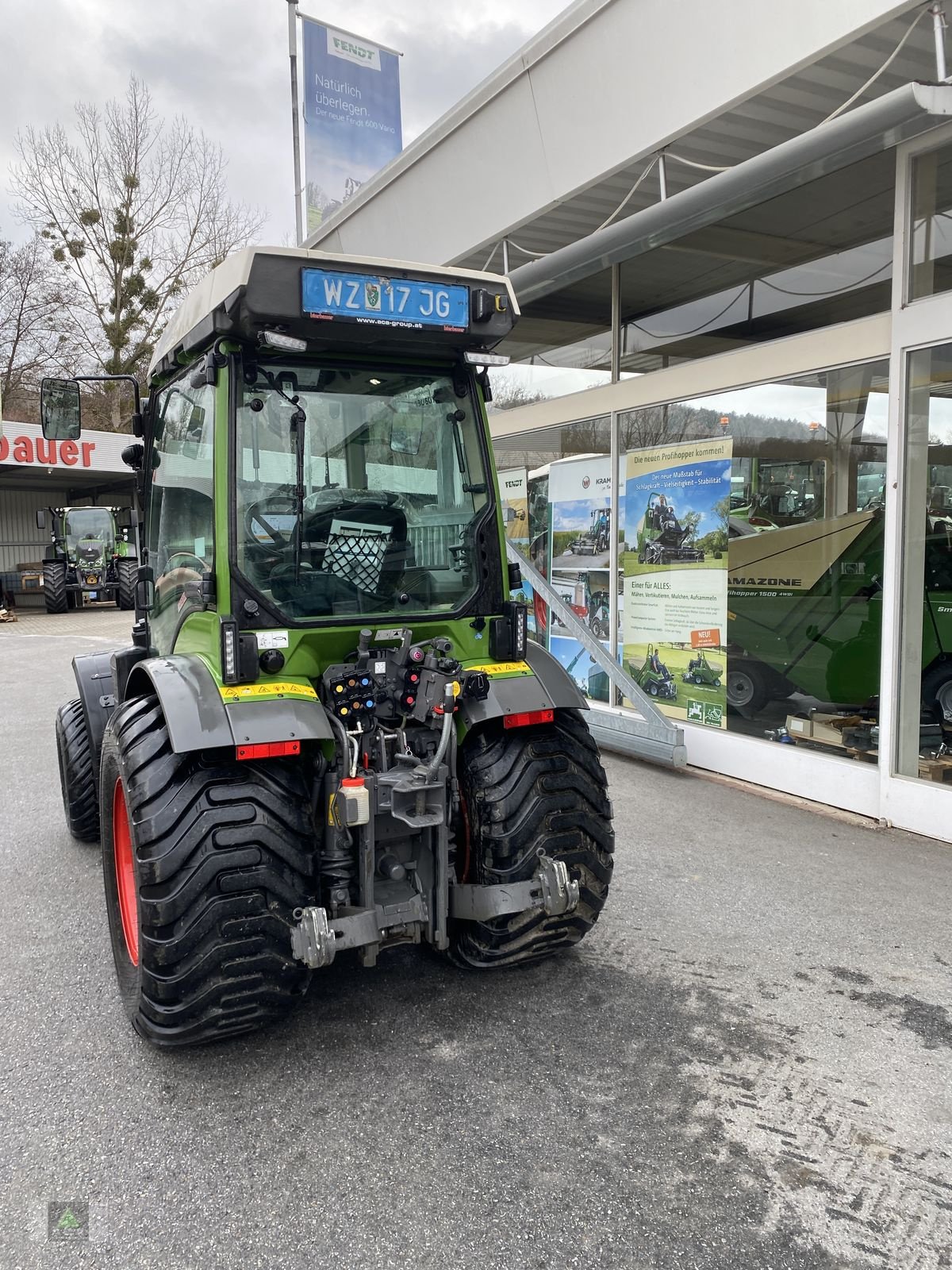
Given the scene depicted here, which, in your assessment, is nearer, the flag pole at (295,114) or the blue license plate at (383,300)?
the blue license plate at (383,300)

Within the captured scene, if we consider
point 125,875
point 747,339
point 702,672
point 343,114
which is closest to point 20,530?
point 343,114

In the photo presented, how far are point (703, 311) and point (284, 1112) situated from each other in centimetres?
604

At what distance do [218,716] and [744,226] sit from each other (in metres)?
5.56

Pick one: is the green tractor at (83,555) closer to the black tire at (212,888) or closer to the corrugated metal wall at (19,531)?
the corrugated metal wall at (19,531)

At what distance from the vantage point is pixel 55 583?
21.2 metres

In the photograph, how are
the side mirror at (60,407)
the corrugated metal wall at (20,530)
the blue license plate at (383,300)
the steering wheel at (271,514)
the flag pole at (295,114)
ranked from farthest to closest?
1. the corrugated metal wall at (20,530)
2. the flag pole at (295,114)
3. the side mirror at (60,407)
4. the steering wheel at (271,514)
5. the blue license plate at (383,300)

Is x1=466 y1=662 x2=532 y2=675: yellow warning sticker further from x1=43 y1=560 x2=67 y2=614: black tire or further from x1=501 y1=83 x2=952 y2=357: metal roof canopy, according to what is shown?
x1=43 y1=560 x2=67 y2=614: black tire

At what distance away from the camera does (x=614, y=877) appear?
452 cm

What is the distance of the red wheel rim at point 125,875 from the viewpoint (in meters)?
3.30

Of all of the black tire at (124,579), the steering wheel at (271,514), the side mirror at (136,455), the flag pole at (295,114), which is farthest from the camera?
the black tire at (124,579)

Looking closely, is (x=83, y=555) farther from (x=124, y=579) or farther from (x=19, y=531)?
(x=19, y=531)

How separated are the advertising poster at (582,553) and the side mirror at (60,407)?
4.53 m

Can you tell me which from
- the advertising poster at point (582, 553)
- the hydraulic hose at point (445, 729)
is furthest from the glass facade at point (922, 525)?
the hydraulic hose at point (445, 729)

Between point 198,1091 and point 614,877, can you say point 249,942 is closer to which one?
point 198,1091
